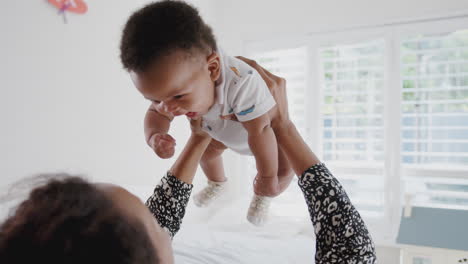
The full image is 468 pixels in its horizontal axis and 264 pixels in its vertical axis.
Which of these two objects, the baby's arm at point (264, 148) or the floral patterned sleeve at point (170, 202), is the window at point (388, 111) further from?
the floral patterned sleeve at point (170, 202)

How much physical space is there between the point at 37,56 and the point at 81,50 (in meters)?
0.25

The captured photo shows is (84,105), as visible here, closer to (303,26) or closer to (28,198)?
(28,198)

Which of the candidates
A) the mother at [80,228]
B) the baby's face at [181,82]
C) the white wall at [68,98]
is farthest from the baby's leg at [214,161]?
the white wall at [68,98]

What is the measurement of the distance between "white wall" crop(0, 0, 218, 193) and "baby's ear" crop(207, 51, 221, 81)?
37.8 inches

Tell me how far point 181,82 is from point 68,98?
3.64 ft

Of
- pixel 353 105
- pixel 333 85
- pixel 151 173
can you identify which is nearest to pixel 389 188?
pixel 353 105

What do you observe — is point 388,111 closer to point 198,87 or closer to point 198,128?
point 198,128

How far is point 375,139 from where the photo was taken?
8.30 feet

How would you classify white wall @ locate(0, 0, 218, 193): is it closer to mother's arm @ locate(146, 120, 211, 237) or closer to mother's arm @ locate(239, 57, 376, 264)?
mother's arm @ locate(146, 120, 211, 237)

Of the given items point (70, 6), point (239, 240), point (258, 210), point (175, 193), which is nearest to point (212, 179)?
point (258, 210)

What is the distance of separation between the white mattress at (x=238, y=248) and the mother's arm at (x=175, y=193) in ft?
1.71

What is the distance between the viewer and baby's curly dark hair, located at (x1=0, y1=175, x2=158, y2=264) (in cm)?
30

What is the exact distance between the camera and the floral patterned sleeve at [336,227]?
60 cm

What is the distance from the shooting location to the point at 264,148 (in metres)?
0.79
